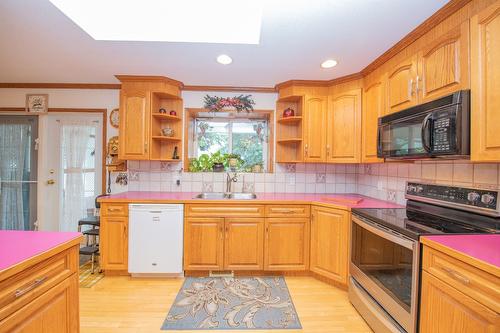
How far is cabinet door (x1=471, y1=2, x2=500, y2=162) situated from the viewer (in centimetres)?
114

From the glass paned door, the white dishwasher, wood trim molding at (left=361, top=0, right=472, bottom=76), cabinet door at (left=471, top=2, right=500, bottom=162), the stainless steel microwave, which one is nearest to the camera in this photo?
cabinet door at (left=471, top=2, right=500, bottom=162)

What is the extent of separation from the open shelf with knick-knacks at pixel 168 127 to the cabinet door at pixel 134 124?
14cm

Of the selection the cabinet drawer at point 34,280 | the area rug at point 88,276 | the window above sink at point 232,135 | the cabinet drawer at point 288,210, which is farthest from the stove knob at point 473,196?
the area rug at point 88,276

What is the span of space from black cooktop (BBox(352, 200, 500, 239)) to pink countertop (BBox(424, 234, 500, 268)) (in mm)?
72

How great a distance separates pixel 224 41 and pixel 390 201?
2226mm

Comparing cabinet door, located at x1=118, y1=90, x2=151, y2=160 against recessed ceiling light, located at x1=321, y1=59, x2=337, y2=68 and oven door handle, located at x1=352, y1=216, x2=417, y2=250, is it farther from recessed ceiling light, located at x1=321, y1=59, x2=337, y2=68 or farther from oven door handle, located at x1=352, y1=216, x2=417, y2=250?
oven door handle, located at x1=352, y1=216, x2=417, y2=250

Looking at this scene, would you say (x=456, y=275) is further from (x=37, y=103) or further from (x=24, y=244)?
(x=37, y=103)

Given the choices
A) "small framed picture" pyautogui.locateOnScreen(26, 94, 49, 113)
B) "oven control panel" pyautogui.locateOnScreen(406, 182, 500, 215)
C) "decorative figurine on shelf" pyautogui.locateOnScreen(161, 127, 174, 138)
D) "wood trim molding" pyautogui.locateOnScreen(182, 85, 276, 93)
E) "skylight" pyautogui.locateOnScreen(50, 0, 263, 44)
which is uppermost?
"skylight" pyautogui.locateOnScreen(50, 0, 263, 44)

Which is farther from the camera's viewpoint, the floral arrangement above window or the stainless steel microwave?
the floral arrangement above window

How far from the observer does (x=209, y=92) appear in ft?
9.93

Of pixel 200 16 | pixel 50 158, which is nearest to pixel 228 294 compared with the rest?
pixel 200 16

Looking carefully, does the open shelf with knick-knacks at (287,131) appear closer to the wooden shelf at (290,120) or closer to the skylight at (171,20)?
the wooden shelf at (290,120)

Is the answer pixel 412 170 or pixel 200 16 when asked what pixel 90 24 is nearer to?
pixel 200 16

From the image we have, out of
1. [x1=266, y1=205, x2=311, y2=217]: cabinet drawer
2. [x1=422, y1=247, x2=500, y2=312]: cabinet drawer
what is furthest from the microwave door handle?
[x1=266, y1=205, x2=311, y2=217]: cabinet drawer
